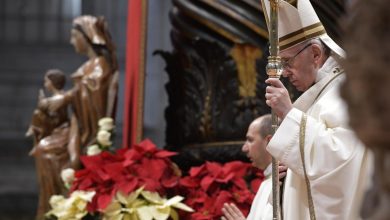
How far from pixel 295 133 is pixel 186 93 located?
290cm

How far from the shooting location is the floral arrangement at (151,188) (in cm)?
422

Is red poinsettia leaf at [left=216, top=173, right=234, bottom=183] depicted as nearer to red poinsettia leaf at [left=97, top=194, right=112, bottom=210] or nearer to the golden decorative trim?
red poinsettia leaf at [left=97, top=194, right=112, bottom=210]

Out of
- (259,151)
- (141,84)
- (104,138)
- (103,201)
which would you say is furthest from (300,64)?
(141,84)

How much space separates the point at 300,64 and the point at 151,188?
1.55m

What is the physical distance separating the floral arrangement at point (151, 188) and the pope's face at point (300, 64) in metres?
1.36

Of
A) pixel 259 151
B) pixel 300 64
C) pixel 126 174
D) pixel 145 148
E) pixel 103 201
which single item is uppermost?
pixel 300 64

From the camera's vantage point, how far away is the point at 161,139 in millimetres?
6379

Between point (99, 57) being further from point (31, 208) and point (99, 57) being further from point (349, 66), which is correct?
point (349, 66)

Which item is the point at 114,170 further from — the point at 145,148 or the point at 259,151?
the point at 259,151

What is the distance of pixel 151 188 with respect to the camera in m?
4.30

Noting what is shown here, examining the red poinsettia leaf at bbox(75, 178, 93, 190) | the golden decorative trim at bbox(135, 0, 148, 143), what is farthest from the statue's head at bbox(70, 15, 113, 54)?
the red poinsettia leaf at bbox(75, 178, 93, 190)

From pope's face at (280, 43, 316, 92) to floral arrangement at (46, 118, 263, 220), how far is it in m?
1.36

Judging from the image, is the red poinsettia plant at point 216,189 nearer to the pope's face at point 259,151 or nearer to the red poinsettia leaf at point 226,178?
the red poinsettia leaf at point 226,178

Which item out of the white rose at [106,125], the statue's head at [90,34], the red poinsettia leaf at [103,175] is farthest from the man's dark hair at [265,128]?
the statue's head at [90,34]
